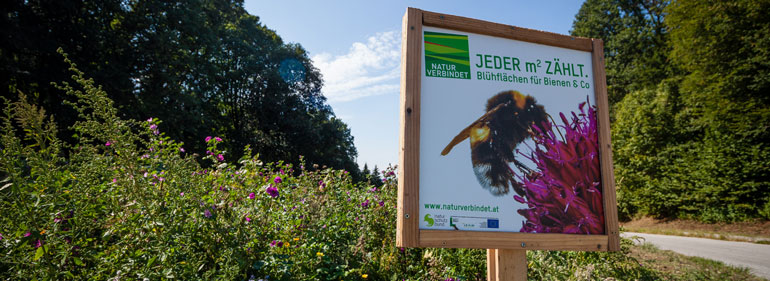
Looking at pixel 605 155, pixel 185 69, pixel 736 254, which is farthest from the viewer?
pixel 185 69

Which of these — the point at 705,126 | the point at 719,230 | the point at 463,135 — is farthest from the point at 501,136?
the point at 705,126

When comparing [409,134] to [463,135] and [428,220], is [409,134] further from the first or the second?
[428,220]

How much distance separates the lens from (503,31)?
93.0 inches

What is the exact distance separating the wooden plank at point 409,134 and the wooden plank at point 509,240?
0.33ft

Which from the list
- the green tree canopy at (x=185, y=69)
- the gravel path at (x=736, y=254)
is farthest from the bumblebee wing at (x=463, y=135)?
the green tree canopy at (x=185, y=69)

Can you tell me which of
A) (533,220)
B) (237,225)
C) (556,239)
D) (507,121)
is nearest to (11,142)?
(237,225)

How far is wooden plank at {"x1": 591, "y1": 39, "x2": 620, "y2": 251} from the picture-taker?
237 centimetres

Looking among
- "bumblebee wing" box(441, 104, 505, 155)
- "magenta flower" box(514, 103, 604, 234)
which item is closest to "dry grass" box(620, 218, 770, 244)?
"magenta flower" box(514, 103, 604, 234)

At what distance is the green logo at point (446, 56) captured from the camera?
2.20 m

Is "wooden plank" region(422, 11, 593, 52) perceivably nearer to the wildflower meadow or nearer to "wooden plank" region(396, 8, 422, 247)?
"wooden plank" region(396, 8, 422, 247)

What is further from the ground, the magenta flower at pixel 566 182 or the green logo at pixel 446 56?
the green logo at pixel 446 56

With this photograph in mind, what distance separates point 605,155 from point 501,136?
774mm

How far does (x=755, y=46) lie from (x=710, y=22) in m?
1.77

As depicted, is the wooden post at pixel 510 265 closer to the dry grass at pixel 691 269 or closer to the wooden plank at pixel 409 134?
the wooden plank at pixel 409 134
